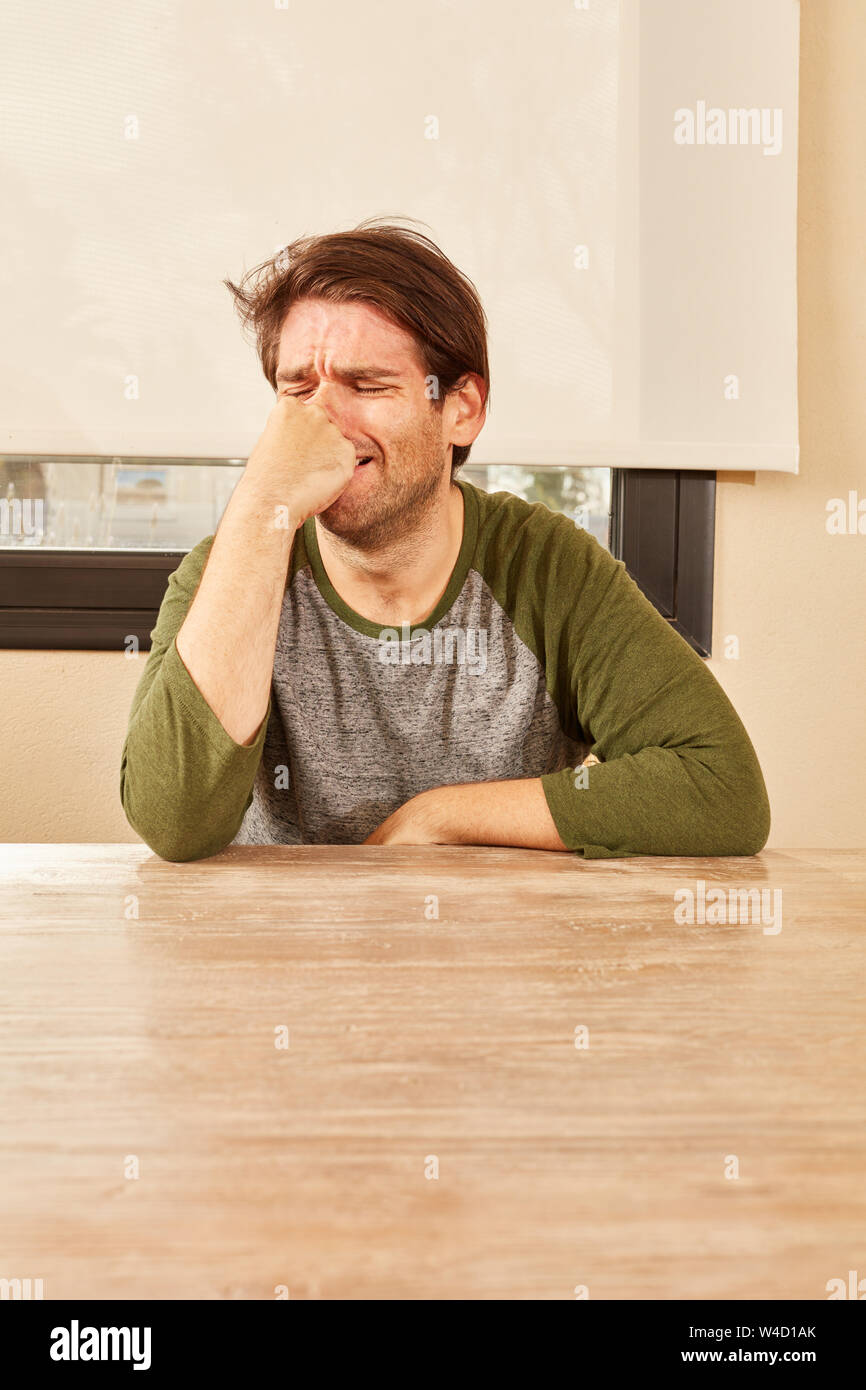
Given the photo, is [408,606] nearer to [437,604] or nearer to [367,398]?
[437,604]

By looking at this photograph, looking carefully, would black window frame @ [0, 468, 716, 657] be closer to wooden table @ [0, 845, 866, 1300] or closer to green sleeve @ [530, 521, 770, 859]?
green sleeve @ [530, 521, 770, 859]

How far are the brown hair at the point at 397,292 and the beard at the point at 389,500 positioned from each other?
3.2 inches

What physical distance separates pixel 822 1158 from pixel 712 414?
1.59 metres

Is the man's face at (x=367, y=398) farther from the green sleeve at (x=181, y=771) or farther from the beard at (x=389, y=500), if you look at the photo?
the green sleeve at (x=181, y=771)

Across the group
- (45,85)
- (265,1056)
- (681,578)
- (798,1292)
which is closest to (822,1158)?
(798,1292)

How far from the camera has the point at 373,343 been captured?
116 centimetres

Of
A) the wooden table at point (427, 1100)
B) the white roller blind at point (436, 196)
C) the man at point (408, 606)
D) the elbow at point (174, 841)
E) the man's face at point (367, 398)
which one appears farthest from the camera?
the white roller blind at point (436, 196)

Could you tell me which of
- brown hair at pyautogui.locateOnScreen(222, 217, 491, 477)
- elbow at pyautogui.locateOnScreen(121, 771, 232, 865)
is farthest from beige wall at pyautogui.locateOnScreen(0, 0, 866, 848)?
elbow at pyautogui.locateOnScreen(121, 771, 232, 865)

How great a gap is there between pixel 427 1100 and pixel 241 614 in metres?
0.62

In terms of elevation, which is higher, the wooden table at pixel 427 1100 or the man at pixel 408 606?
the man at pixel 408 606

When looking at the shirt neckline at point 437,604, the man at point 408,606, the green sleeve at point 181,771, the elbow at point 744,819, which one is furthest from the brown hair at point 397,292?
the elbow at point 744,819

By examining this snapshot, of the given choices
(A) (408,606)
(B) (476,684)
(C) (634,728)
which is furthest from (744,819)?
(A) (408,606)

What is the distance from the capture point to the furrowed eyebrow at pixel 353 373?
3.77 ft
